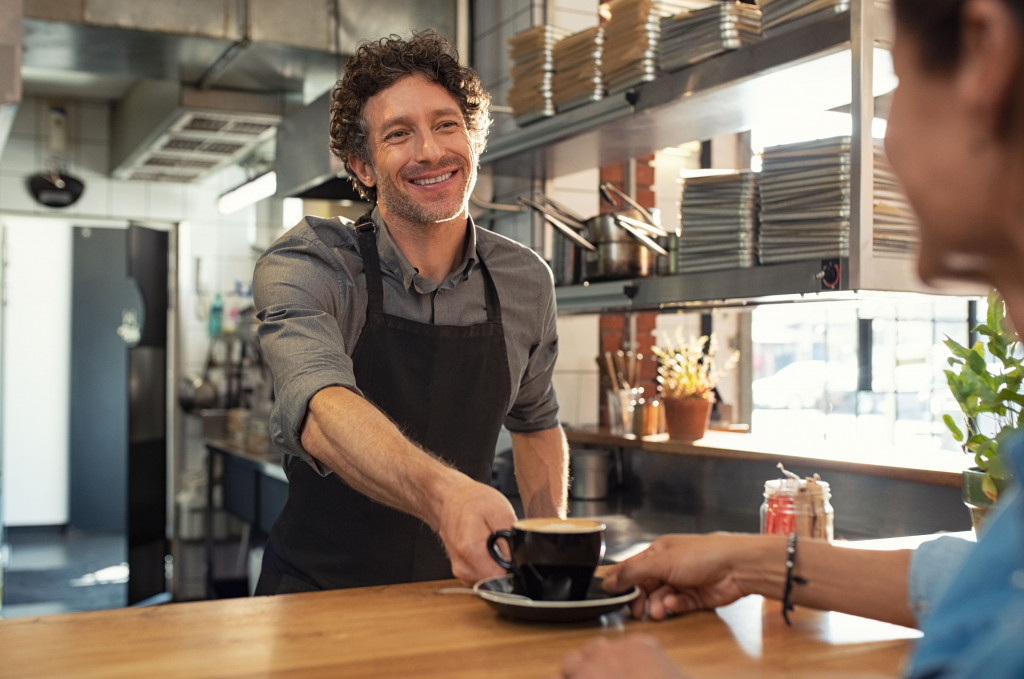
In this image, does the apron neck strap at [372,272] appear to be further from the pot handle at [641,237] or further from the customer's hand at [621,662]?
the customer's hand at [621,662]

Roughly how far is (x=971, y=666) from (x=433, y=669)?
19.6 inches

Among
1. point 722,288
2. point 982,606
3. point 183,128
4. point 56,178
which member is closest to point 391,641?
point 982,606

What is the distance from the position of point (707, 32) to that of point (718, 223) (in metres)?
0.43

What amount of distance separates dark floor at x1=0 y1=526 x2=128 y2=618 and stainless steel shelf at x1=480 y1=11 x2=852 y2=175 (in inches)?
143

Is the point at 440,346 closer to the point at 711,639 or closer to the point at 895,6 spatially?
the point at 711,639

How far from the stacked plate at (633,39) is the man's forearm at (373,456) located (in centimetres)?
144

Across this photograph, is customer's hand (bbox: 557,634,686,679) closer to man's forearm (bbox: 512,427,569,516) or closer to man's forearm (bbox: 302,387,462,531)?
man's forearm (bbox: 302,387,462,531)

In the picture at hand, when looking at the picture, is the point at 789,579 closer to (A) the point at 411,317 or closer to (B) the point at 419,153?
(A) the point at 411,317

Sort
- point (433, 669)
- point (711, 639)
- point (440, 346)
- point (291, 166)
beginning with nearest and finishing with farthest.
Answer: point (433, 669), point (711, 639), point (440, 346), point (291, 166)

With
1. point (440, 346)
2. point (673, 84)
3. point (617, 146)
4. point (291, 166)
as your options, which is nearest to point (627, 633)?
point (440, 346)

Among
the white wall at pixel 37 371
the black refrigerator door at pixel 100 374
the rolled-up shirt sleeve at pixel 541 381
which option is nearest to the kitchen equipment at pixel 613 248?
the rolled-up shirt sleeve at pixel 541 381

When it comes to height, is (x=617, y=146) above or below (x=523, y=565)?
above

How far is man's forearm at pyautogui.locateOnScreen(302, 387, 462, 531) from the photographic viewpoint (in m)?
1.20

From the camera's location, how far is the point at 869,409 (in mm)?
6641
